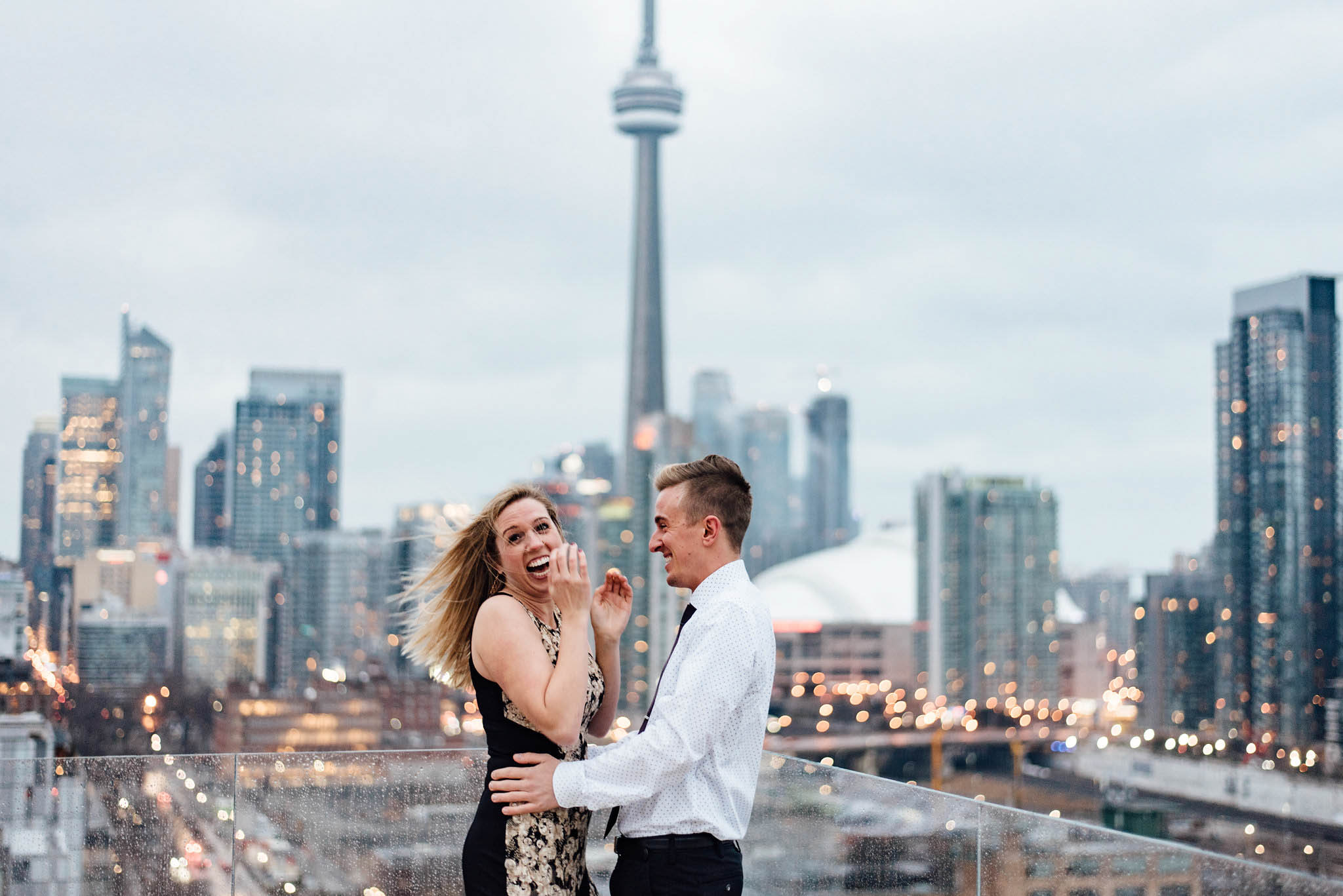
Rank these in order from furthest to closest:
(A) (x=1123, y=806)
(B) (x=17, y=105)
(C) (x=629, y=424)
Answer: (C) (x=629, y=424), (B) (x=17, y=105), (A) (x=1123, y=806)

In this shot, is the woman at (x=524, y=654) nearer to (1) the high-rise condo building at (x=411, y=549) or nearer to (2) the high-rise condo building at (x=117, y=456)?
(1) the high-rise condo building at (x=411, y=549)

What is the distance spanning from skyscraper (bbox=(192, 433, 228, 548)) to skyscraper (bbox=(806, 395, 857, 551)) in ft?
159

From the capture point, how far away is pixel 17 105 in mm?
75750

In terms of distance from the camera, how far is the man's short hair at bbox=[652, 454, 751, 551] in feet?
7.95

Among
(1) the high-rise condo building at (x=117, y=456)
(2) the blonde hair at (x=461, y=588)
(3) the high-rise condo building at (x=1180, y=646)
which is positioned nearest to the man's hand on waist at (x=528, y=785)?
(2) the blonde hair at (x=461, y=588)

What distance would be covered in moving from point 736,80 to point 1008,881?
5100 inches

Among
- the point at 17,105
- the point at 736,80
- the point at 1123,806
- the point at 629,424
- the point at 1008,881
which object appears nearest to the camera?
the point at 1008,881

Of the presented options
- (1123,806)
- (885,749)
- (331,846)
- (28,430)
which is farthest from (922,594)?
(331,846)

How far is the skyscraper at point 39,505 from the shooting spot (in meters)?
59.0

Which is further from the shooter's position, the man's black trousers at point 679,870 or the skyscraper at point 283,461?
the skyscraper at point 283,461

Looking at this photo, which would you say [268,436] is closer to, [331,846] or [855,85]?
[855,85]

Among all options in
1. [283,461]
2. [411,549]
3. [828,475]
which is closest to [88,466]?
[283,461]

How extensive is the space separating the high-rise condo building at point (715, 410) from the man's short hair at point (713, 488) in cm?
10764

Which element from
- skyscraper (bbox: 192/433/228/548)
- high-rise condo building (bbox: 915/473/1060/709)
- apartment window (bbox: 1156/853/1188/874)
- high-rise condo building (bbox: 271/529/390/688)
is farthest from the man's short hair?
skyscraper (bbox: 192/433/228/548)
